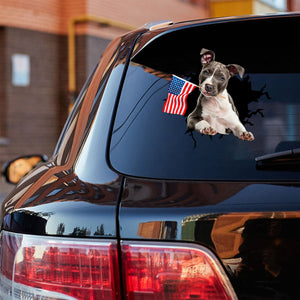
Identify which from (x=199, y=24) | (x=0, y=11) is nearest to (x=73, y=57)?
(x=0, y=11)

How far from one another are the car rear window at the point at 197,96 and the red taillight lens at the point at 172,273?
208mm

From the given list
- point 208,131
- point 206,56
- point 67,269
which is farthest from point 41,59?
point 67,269

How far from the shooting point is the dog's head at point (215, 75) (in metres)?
1.81

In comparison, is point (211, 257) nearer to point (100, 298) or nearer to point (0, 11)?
point (100, 298)

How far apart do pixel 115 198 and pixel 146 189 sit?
0.08 metres

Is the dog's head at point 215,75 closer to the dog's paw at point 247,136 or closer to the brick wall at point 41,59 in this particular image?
the dog's paw at point 247,136

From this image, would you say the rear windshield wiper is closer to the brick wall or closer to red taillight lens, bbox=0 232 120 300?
red taillight lens, bbox=0 232 120 300

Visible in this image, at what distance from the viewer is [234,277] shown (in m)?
1.46

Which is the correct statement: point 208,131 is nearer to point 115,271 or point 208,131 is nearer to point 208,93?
point 208,93

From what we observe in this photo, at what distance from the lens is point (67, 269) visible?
1.56 m

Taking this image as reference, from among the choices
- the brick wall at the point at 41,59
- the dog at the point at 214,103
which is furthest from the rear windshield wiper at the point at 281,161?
the brick wall at the point at 41,59

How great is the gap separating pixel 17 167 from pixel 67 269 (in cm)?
146

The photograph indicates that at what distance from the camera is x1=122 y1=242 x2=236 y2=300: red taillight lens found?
4.83 feet

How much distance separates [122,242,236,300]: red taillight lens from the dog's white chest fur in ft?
1.26
